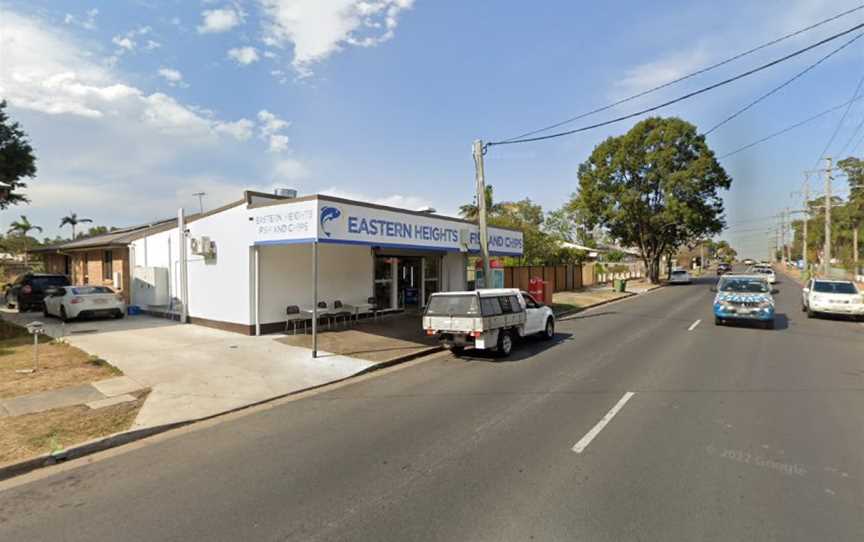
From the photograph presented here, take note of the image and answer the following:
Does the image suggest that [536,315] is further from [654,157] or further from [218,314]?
[654,157]

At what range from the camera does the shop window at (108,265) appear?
20141mm

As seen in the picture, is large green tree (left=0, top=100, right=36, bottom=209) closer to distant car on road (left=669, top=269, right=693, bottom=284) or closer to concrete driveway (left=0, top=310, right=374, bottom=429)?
concrete driveway (left=0, top=310, right=374, bottom=429)

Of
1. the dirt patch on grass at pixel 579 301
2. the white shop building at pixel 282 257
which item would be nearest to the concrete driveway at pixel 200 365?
the white shop building at pixel 282 257

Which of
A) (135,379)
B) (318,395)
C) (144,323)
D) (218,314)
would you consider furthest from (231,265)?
(318,395)

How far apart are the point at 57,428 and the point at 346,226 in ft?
22.6

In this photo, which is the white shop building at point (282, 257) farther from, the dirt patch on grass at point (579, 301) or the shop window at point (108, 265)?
the dirt patch on grass at point (579, 301)

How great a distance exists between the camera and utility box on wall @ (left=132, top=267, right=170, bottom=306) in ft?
54.8

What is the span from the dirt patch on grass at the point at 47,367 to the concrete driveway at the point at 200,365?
0.36 metres

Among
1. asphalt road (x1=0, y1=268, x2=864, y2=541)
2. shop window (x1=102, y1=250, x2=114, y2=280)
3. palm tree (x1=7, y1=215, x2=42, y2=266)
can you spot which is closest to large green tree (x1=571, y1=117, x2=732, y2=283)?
asphalt road (x1=0, y1=268, x2=864, y2=541)

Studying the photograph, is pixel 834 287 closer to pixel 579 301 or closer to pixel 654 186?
pixel 579 301

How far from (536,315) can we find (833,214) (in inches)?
2937

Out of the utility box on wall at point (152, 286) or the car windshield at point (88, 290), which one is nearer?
the car windshield at point (88, 290)

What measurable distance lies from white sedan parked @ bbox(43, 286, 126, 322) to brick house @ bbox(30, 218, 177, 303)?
2687mm

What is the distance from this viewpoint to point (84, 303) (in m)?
15.3
